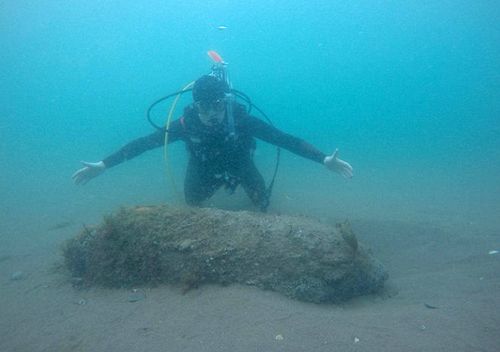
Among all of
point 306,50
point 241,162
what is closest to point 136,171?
point 241,162

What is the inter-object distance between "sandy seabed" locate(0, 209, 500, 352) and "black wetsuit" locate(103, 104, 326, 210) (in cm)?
278

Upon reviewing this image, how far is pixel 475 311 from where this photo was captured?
3391 millimetres

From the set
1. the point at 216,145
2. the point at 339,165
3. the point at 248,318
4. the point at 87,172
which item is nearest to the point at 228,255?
the point at 248,318

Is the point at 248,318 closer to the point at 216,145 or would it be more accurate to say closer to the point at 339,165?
the point at 339,165

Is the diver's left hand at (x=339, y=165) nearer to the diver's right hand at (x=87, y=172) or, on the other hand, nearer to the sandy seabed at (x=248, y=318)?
the sandy seabed at (x=248, y=318)

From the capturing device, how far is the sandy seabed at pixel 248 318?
9.53 feet

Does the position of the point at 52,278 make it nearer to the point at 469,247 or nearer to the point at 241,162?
the point at 241,162

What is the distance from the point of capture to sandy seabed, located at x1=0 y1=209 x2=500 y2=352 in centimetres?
Answer: 290

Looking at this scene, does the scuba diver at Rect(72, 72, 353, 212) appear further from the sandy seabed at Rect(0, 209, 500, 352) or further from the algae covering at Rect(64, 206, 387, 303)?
the sandy seabed at Rect(0, 209, 500, 352)

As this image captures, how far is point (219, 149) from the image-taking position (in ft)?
22.3

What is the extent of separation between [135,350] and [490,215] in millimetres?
8896

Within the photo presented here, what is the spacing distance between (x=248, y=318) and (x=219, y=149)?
4.12 m

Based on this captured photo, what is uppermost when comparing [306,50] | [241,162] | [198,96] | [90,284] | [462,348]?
[306,50]

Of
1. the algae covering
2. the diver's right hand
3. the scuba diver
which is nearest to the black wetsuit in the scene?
the scuba diver
